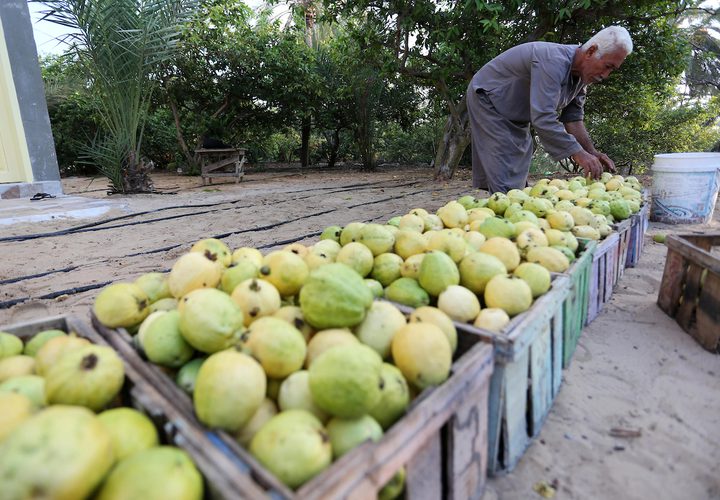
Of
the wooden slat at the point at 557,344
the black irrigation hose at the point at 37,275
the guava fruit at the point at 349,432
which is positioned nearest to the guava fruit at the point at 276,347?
the guava fruit at the point at 349,432

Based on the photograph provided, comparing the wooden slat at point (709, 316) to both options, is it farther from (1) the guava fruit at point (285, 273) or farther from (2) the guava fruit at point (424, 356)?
(1) the guava fruit at point (285, 273)

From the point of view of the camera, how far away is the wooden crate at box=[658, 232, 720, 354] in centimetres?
229

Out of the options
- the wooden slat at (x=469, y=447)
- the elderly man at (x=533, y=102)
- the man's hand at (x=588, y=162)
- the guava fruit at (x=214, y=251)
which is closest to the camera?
the wooden slat at (x=469, y=447)

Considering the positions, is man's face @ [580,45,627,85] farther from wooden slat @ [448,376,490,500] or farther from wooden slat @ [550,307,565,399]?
wooden slat @ [448,376,490,500]

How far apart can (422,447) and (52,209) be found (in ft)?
21.3

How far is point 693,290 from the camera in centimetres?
250

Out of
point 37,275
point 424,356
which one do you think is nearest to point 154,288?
point 424,356

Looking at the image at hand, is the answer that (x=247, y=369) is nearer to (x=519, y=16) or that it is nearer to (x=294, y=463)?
(x=294, y=463)

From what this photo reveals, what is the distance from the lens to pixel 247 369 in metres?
1.06

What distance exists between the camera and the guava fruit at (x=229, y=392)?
992 millimetres

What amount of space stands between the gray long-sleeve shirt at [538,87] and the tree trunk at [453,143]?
5468 millimetres

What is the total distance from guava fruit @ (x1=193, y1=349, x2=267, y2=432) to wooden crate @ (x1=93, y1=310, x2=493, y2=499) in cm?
4

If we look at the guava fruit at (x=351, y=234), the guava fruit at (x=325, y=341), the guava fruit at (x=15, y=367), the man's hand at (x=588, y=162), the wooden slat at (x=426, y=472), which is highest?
the man's hand at (x=588, y=162)

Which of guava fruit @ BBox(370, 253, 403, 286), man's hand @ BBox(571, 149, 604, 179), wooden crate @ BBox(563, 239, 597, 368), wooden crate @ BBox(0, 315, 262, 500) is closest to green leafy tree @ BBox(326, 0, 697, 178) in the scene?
man's hand @ BBox(571, 149, 604, 179)
